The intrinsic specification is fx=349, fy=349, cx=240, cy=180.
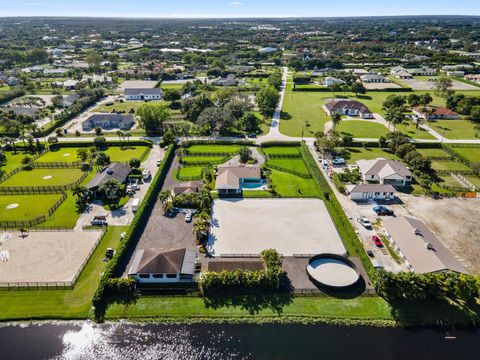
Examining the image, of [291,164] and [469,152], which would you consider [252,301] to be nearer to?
[291,164]

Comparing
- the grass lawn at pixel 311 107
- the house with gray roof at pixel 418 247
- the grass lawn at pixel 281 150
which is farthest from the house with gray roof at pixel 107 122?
the house with gray roof at pixel 418 247

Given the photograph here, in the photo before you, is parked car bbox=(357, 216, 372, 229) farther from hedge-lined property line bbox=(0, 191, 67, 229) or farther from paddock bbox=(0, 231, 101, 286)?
hedge-lined property line bbox=(0, 191, 67, 229)

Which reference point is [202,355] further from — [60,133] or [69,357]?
[60,133]

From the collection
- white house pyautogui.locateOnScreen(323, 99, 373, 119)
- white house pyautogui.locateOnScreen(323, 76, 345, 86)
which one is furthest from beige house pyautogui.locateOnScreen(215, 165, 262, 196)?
white house pyautogui.locateOnScreen(323, 76, 345, 86)

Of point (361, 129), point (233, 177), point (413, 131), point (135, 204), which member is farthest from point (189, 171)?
point (413, 131)

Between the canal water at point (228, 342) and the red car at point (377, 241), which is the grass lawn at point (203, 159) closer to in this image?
the red car at point (377, 241)

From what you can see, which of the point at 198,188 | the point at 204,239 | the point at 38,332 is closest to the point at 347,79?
the point at 198,188
